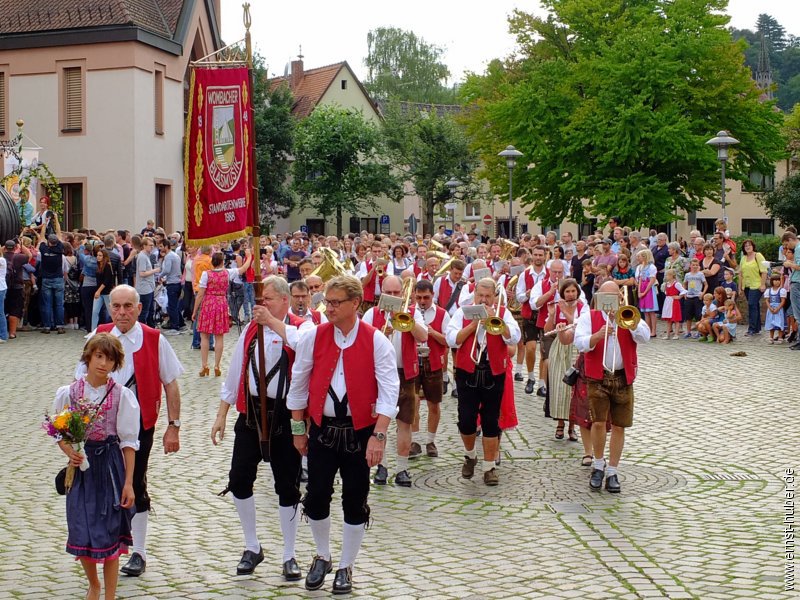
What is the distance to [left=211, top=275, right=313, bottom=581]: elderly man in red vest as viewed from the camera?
690cm

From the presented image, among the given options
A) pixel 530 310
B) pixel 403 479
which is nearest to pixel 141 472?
pixel 403 479

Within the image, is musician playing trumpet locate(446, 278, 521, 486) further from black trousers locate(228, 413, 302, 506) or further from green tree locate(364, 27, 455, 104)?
green tree locate(364, 27, 455, 104)

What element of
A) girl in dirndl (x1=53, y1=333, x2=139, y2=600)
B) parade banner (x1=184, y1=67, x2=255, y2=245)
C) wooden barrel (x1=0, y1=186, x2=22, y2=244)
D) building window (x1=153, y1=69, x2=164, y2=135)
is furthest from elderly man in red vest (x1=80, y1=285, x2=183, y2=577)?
building window (x1=153, y1=69, x2=164, y2=135)

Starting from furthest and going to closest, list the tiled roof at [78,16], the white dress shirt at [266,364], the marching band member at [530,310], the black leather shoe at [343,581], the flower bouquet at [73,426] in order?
the tiled roof at [78,16], the marching band member at [530,310], the white dress shirt at [266,364], the black leather shoe at [343,581], the flower bouquet at [73,426]

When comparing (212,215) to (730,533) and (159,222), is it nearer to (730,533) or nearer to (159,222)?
(730,533)

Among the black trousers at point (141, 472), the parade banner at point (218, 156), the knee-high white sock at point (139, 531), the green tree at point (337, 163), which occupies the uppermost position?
the green tree at point (337, 163)

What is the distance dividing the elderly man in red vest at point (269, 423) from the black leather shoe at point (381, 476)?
8.75ft

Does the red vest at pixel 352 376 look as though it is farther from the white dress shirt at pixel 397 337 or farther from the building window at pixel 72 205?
the building window at pixel 72 205

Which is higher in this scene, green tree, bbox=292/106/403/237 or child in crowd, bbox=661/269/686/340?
green tree, bbox=292/106/403/237

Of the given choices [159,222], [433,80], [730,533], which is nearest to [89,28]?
[159,222]

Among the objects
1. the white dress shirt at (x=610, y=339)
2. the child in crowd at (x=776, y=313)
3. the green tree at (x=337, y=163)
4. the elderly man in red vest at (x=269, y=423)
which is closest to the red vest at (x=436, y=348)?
the white dress shirt at (x=610, y=339)

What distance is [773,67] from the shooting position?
120562mm

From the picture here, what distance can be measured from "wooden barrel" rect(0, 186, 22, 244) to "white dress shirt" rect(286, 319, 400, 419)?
18.6m

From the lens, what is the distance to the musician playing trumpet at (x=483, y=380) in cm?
956
